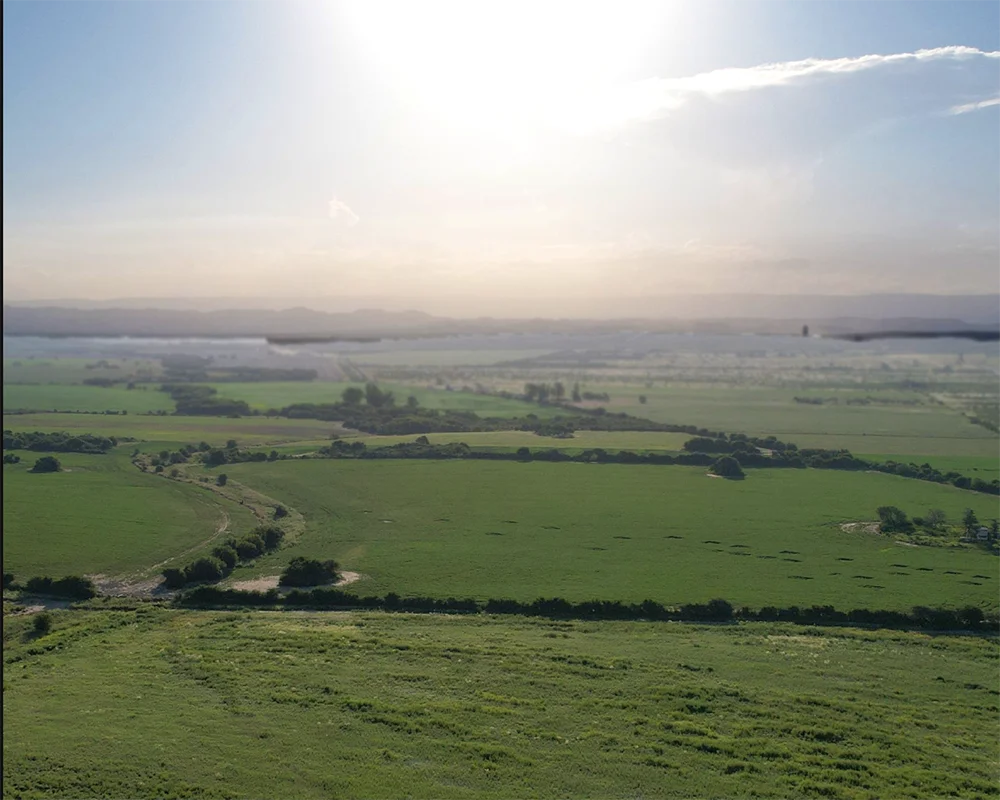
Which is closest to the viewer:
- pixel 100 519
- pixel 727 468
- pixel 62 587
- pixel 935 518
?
pixel 62 587

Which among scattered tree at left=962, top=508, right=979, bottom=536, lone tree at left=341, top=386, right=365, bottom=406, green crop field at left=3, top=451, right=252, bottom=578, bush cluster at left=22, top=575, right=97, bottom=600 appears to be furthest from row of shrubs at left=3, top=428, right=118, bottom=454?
scattered tree at left=962, top=508, right=979, bottom=536

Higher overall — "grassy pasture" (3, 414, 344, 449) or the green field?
the green field

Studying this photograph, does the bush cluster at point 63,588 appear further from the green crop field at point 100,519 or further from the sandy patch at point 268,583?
the sandy patch at point 268,583

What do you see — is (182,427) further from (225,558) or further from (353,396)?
(225,558)

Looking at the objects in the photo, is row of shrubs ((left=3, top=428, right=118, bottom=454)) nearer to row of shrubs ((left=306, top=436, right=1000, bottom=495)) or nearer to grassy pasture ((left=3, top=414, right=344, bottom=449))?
grassy pasture ((left=3, top=414, right=344, bottom=449))

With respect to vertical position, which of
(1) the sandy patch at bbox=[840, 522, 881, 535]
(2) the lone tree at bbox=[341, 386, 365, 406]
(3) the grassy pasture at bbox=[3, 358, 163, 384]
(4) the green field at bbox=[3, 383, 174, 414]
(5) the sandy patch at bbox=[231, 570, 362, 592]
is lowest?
(5) the sandy patch at bbox=[231, 570, 362, 592]

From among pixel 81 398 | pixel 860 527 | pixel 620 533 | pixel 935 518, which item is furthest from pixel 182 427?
pixel 935 518
